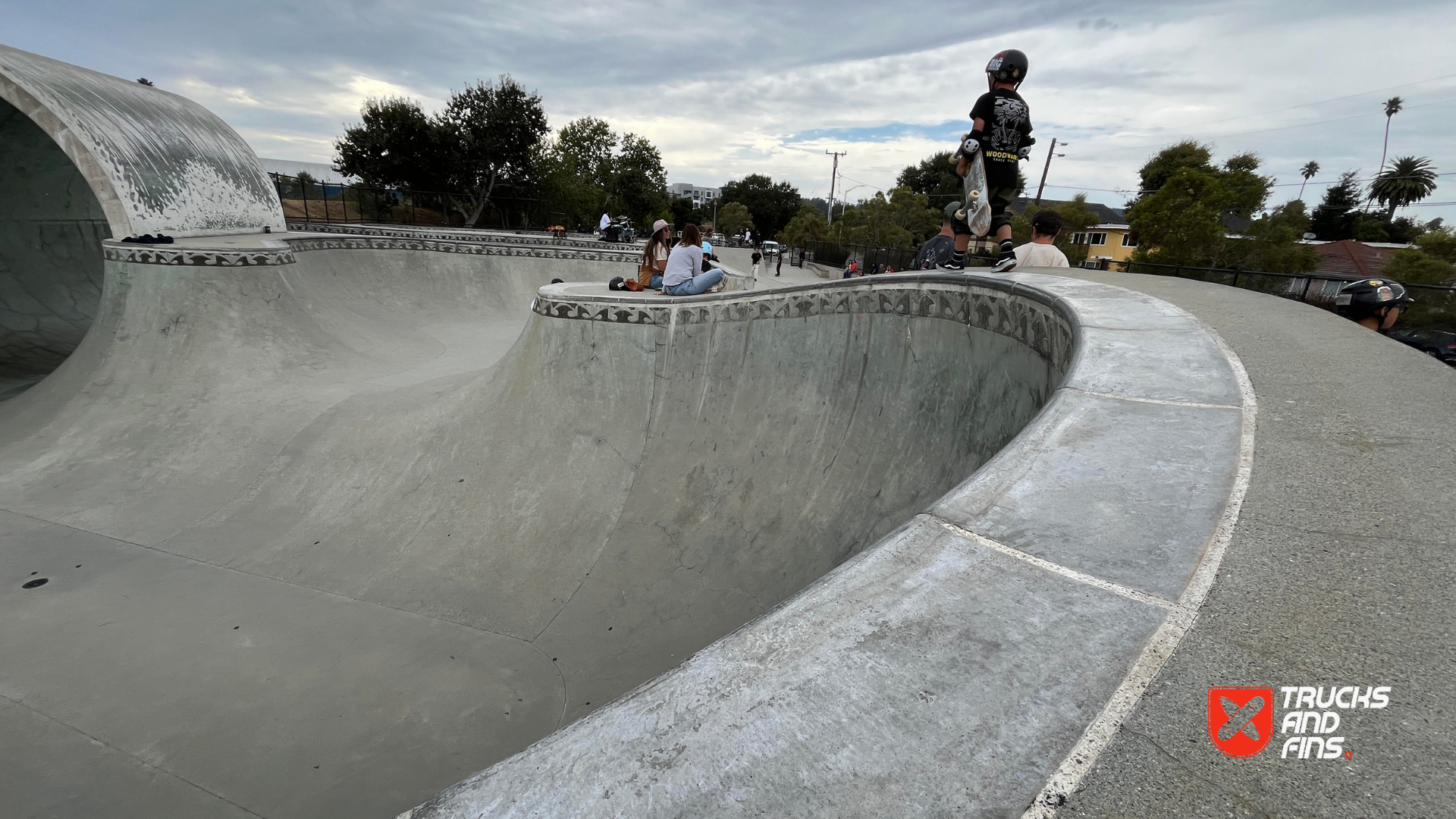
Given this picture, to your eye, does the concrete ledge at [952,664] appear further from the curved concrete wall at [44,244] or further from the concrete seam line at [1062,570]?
the curved concrete wall at [44,244]

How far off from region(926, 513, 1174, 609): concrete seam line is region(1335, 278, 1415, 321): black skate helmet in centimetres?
486

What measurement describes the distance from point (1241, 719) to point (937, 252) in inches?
234

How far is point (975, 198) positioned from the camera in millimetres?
6020

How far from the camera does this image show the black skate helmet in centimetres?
413

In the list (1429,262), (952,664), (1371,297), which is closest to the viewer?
(952,664)

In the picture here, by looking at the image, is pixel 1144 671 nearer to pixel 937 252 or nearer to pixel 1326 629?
pixel 1326 629

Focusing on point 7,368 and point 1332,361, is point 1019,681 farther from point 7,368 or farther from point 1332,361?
point 7,368

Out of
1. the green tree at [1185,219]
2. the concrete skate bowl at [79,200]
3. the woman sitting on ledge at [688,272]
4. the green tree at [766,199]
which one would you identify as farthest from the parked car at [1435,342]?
the green tree at [766,199]

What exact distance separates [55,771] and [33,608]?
8.25 ft

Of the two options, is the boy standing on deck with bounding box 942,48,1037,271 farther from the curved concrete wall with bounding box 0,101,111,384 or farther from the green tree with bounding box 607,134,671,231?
the green tree with bounding box 607,134,671,231

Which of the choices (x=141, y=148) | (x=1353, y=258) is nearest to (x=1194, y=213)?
(x=1353, y=258)

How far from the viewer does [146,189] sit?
1089cm

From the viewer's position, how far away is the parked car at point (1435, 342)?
5496 millimetres

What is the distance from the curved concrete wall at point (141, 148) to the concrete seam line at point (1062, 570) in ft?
47.3
